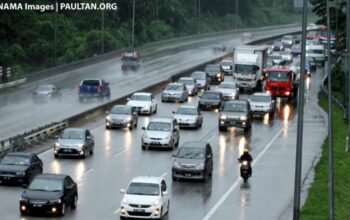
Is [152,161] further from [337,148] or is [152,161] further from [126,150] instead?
[337,148]

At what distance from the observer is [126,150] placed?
182 ft

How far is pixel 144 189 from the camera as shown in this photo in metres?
36.5

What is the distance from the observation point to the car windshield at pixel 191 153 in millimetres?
45406

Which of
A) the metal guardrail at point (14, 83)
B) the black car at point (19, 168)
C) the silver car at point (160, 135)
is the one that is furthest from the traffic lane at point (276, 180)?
the metal guardrail at point (14, 83)

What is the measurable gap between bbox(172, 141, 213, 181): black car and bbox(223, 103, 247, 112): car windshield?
19189 millimetres

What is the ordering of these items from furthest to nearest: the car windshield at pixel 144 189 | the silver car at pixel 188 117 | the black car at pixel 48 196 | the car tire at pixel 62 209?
the silver car at pixel 188 117 < the car windshield at pixel 144 189 < the car tire at pixel 62 209 < the black car at pixel 48 196

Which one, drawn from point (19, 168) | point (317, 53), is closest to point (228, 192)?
point (19, 168)

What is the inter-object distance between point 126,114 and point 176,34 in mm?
124104

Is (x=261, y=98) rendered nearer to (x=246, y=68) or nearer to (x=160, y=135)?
(x=246, y=68)

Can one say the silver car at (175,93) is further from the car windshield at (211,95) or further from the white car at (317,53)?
the white car at (317,53)

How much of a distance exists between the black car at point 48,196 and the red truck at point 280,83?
48.1m

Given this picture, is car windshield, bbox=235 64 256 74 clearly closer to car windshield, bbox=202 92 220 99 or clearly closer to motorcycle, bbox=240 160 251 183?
car windshield, bbox=202 92 220 99

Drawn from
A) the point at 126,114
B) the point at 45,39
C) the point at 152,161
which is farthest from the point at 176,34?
the point at 152,161

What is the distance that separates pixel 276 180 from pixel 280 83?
38031 millimetres
